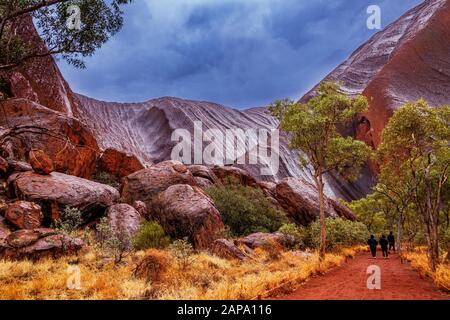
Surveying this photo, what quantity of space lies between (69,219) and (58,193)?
2.01m

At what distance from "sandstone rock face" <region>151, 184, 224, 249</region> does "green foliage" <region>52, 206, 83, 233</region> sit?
17.1 feet

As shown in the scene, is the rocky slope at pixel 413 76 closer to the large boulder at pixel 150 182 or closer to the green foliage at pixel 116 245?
the large boulder at pixel 150 182

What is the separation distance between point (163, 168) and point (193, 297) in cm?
2198

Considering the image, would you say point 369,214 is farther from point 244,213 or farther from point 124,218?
point 124,218

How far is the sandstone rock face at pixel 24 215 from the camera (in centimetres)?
1694

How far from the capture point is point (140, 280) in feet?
35.3

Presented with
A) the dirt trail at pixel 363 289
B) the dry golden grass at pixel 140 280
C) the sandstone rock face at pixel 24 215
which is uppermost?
the sandstone rock face at pixel 24 215

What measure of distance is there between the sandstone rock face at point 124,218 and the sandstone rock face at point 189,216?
1.53 meters

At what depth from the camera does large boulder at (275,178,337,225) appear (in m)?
33.8

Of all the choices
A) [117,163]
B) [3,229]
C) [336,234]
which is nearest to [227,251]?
[3,229]

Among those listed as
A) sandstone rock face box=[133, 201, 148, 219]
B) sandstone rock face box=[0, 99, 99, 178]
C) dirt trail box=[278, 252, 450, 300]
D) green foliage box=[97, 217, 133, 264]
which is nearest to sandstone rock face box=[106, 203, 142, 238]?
sandstone rock face box=[133, 201, 148, 219]

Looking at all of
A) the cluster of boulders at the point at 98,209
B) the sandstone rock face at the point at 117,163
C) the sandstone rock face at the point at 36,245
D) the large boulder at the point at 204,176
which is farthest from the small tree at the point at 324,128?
the sandstone rock face at the point at 117,163

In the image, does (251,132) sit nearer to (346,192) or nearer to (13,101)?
(346,192)
